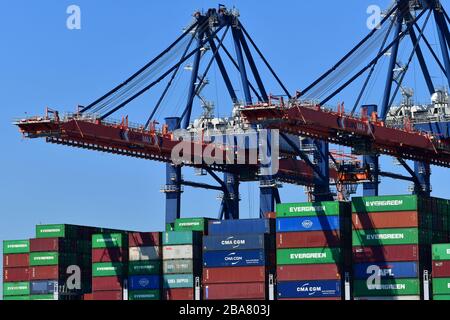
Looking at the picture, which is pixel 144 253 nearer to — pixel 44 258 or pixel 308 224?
pixel 44 258

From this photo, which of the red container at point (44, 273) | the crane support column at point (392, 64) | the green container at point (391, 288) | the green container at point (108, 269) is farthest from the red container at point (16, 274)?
the green container at point (391, 288)

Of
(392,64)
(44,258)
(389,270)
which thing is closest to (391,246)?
(389,270)

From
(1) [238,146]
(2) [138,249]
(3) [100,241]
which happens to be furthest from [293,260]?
(1) [238,146]

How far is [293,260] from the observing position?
61.7m

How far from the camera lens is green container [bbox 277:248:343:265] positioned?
60750 millimetres

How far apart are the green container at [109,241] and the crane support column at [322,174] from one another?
67.7ft

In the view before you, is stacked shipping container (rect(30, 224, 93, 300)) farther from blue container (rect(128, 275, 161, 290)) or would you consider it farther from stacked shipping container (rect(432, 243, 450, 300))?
stacked shipping container (rect(432, 243, 450, 300))

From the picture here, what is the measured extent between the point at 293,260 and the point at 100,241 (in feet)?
60.7

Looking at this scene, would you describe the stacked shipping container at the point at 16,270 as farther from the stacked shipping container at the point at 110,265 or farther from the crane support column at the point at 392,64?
the crane support column at the point at 392,64

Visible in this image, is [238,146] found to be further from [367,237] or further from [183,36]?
[367,237]

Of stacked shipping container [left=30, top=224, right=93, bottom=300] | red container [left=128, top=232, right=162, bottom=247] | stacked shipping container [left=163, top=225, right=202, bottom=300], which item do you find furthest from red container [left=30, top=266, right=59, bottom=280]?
stacked shipping container [left=163, top=225, right=202, bottom=300]

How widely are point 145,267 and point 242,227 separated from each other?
7832 millimetres

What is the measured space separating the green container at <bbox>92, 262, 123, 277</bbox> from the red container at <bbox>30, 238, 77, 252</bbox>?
26.4ft
